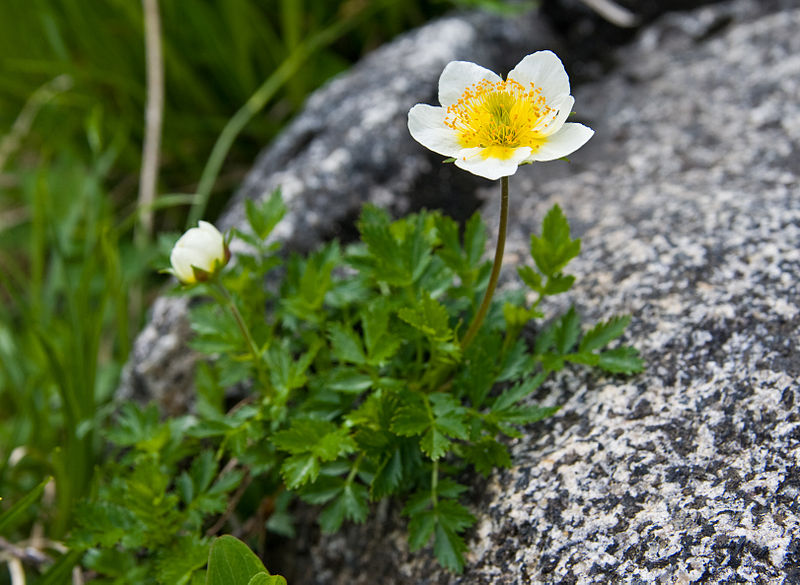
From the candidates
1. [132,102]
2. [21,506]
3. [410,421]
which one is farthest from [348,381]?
[132,102]

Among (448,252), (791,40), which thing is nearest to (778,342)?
(448,252)

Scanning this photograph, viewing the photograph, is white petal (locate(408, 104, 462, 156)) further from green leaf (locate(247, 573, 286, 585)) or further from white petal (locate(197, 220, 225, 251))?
green leaf (locate(247, 573, 286, 585))

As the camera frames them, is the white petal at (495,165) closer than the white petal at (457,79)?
Yes

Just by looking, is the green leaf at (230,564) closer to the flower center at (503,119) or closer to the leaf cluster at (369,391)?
the leaf cluster at (369,391)

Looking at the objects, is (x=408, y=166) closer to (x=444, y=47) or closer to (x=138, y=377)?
(x=444, y=47)

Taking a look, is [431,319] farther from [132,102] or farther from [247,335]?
[132,102]

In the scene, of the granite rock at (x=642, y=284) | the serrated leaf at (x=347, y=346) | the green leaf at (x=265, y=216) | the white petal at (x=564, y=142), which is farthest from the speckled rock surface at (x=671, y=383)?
the green leaf at (x=265, y=216)
